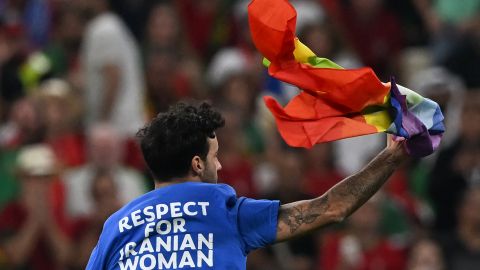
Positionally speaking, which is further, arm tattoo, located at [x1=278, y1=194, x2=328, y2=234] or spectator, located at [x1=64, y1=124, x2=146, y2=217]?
spectator, located at [x1=64, y1=124, x2=146, y2=217]

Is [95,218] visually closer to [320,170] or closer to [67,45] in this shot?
[320,170]

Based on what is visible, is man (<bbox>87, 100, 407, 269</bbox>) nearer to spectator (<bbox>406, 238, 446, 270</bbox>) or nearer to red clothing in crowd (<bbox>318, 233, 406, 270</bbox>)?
spectator (<bbox>406, 238, 446, 270</bbox>)

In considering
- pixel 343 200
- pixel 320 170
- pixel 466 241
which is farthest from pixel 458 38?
pixel 343 200

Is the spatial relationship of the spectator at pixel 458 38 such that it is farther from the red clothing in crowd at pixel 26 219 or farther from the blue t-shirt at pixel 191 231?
the blue t-shirt at pixel 191 231

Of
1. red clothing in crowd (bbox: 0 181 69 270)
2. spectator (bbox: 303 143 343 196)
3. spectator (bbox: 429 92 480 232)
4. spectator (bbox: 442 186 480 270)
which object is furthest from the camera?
spectator (bbox: 303 143 343 196)

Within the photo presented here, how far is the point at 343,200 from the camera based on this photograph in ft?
17.4

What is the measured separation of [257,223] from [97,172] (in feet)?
15.6

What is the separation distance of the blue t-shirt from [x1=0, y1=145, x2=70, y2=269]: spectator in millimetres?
4198

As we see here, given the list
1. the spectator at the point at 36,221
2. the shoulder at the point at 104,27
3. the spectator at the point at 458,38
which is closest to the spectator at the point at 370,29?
the spectator at the point at 458,38

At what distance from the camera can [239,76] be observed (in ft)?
37.7

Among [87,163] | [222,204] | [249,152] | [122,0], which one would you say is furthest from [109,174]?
[222,204]

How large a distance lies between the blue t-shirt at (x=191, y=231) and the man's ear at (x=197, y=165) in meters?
0.06

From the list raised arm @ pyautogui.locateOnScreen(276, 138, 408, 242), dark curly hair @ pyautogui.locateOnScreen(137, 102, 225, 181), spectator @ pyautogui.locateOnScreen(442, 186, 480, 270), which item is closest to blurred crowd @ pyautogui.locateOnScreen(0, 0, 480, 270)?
spectator @ pyautogui.locateOnScreen(442, 186, 480, 270)

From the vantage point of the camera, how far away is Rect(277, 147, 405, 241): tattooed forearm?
17.3 feet
